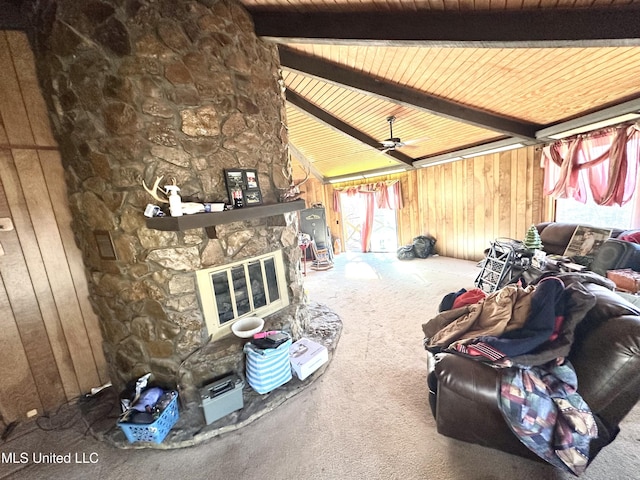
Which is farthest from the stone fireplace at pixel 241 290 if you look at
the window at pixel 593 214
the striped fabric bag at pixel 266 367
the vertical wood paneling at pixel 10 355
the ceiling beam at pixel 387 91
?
the window at pixel 593 214

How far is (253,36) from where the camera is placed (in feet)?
6.87

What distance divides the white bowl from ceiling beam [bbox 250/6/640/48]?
2.30 m

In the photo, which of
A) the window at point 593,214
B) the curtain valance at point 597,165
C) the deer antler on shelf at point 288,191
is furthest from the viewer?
the window at point 593,214

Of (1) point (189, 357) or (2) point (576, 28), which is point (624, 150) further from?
(1) point (189, 357)

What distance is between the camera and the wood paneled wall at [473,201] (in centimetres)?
413

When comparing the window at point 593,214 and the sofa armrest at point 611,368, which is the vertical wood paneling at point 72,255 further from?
the window at point 593,214

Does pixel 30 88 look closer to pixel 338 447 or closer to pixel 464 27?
pixel 464 27

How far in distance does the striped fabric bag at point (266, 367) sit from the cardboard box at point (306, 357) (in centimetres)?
12

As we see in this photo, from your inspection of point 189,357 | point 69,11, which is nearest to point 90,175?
point 69,11

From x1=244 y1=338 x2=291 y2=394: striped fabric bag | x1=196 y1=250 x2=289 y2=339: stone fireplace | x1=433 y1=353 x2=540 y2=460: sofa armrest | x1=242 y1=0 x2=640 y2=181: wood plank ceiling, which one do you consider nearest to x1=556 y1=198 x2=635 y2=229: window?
x1=242 y1=0 x2=640 y2=181: wood plank ceiling

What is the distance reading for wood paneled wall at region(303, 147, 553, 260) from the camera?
4.13 m

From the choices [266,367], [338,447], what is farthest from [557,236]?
[266,367]

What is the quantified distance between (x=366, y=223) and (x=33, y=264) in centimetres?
609

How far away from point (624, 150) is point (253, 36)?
4.20 meters
